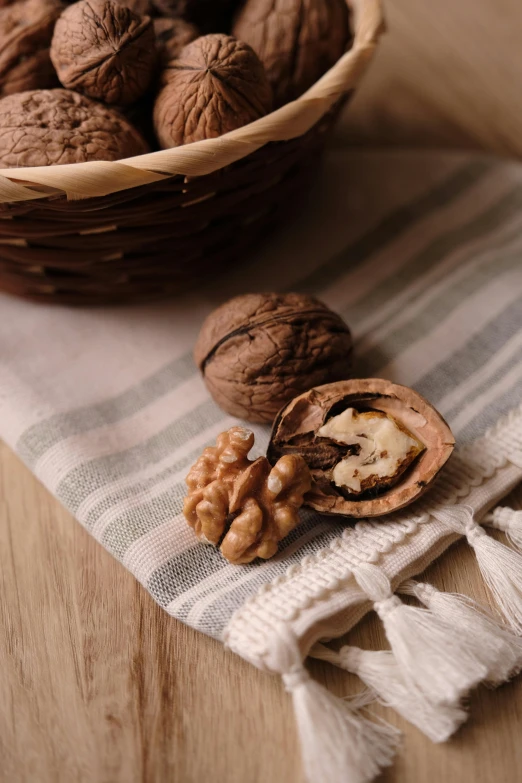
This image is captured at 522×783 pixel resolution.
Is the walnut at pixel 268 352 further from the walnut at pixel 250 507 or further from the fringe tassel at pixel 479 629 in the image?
the fringe tassel at pixel 479 629

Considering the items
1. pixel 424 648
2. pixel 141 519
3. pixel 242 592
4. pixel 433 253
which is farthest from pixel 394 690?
pixel 433 253

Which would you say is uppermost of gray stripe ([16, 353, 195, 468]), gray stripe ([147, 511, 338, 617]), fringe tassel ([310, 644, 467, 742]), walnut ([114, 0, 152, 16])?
walnut ([114, 0, 152, 16])

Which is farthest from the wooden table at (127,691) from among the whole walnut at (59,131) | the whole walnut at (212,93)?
the whole walnut at (212,93)

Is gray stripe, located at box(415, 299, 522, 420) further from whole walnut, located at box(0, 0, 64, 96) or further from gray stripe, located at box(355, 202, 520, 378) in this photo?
whole walnut, located at box(0, 0, 64, 96)

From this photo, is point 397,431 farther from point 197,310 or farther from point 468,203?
point 468,203

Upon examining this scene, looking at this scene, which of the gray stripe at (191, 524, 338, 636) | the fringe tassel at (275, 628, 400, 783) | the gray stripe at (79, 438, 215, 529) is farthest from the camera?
the gray stripe at (79, 438, 215, 529)

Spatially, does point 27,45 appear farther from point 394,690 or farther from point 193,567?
point 394,690

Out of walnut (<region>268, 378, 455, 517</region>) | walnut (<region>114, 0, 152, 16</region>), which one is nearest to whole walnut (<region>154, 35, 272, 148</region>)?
walnut (<region>114, 0, 152, 16</region>)
